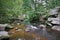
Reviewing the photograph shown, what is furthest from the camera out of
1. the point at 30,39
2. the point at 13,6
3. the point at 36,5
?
the point at 36,5

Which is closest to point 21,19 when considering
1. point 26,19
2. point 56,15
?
point 26,19

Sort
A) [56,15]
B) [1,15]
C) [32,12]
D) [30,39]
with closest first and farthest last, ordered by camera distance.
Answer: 1. [30,39]
2. [1,15]
3. [56,15]
4. [32,12]

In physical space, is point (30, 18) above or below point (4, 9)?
below

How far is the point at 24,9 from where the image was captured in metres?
19.7

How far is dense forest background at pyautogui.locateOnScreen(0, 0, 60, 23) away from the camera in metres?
14.0

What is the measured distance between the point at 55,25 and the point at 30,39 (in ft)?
15.5

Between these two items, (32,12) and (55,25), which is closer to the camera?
(55,25)

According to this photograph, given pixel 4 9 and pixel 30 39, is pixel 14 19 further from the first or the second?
pixel 30 39

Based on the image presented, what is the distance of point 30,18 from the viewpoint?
17.7 m

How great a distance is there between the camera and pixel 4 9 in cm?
1393

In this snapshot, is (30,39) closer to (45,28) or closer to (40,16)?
(45,28)

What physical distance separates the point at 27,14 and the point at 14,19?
174cm

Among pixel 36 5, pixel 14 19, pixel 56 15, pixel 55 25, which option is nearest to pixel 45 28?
pixel 55 25

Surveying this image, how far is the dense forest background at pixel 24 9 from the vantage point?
45.8 feet
